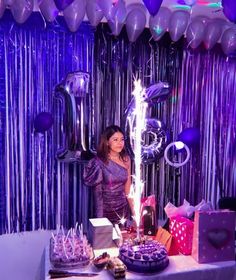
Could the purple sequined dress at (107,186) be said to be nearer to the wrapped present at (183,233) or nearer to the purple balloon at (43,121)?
the purple balloon at (43,121)

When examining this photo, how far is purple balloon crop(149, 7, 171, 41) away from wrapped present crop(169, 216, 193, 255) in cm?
164

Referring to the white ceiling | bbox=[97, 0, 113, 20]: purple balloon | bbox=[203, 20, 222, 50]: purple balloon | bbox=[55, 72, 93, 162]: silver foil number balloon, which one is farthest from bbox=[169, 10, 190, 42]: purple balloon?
bbox=[55, 72, 93, 162]: silver foil number balloon

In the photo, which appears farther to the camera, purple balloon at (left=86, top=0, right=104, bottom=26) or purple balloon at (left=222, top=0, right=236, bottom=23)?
purple balloon at (left=86, top=0, right=104, bottom=26)

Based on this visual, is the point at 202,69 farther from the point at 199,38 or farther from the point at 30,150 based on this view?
the point at 30,150

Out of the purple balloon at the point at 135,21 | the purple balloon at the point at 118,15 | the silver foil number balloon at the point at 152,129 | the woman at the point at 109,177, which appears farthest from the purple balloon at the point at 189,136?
the purple balloon at the point at 118,15

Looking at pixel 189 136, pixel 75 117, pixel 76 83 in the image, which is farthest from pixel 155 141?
pixel 76 83

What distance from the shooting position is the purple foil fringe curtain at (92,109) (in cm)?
315

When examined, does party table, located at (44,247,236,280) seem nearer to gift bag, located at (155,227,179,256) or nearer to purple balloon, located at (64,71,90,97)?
gift bag, located at (155,227,179,256)

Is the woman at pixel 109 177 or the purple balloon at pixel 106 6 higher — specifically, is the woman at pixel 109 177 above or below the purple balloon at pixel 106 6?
below

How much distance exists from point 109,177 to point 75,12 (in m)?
1.37

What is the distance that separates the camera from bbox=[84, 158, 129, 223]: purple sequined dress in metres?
3.05

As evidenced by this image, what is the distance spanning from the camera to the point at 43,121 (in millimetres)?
3021

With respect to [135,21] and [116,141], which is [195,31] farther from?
[116,141]

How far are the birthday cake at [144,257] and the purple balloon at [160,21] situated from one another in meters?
1.83
